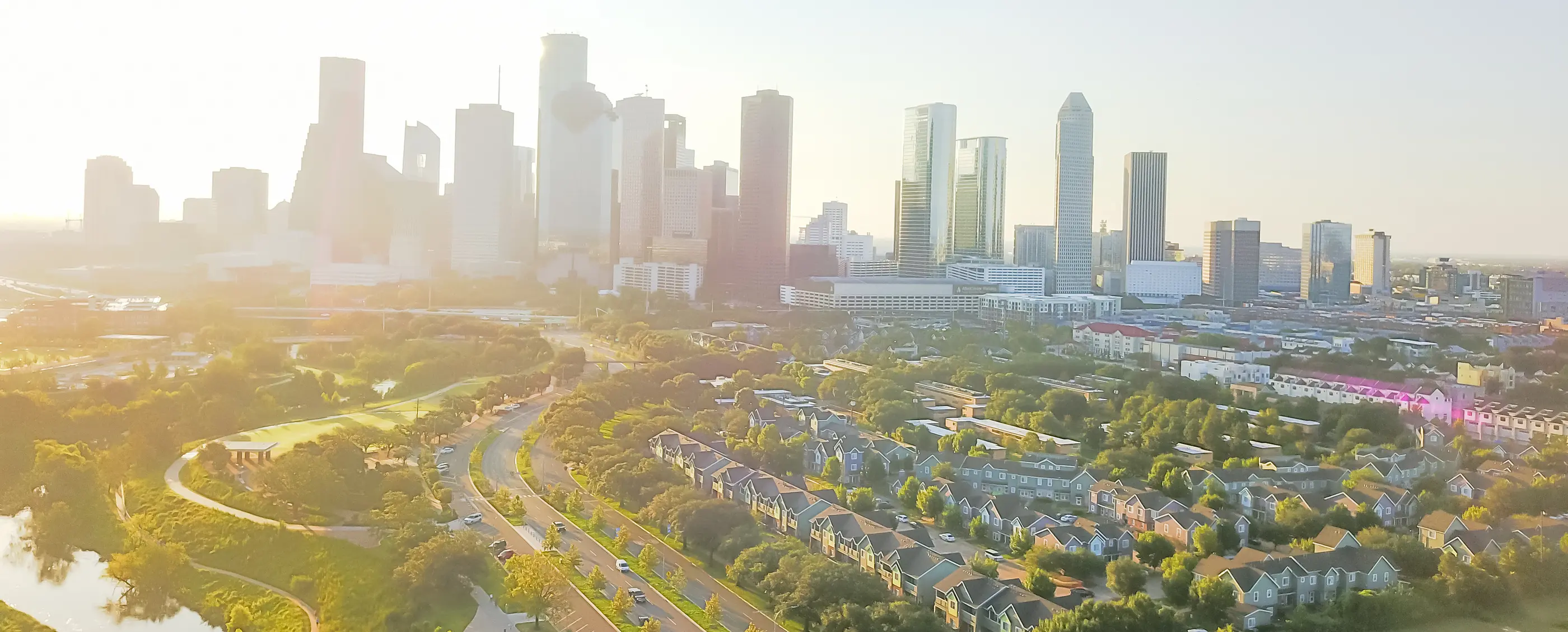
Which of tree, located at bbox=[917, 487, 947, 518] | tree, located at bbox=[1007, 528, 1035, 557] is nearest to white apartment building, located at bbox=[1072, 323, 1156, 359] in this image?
tree, located at bbox=[917, 487, 947, 518]

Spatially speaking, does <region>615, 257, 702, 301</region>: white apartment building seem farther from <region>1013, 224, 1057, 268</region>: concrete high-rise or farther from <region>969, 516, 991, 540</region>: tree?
<region>969, 516, 991, 540</region>: tree

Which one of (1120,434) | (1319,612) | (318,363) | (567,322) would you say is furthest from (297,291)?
(1319,612)

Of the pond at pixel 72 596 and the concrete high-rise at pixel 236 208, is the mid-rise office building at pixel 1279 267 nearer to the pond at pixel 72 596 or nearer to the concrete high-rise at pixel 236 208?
the concrete high-rise at pixel 236 208

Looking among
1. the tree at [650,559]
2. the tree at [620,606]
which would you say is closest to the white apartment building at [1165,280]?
the tree at [650,559]

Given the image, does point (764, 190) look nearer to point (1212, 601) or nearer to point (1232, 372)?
point (1232, 372)

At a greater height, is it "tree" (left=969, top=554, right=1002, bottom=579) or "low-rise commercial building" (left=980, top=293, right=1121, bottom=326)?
"low-rise commercial building" (left=980, top=293, right=1121, bottom=326)
